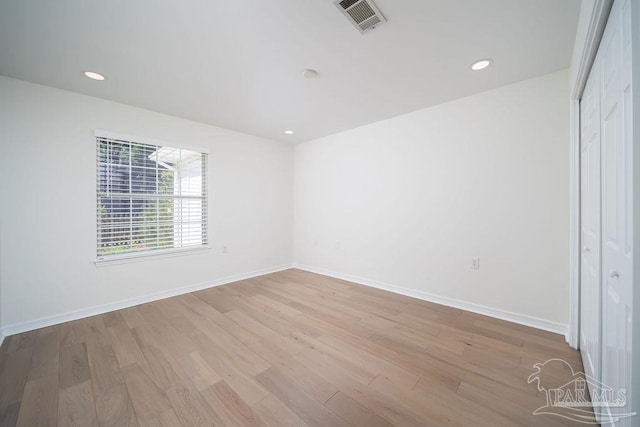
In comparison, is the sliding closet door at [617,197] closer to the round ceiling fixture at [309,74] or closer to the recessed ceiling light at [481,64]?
the recessed ceiling light at [481,64]

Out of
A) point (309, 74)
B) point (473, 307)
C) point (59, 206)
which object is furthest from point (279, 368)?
point (59, 206)

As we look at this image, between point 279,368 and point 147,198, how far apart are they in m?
2.84

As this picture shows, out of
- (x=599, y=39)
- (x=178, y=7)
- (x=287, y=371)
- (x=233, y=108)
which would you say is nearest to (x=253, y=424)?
(x=287, y=371)

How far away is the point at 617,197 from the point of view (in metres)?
1.05

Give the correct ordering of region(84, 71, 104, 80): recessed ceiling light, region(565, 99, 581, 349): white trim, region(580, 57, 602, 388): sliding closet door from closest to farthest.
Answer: region(580, 57, 602, 388): sliding closet door < region(565, 99, 581, 349): white trim < region(84, 71, 104, 80): recessed ceiling light

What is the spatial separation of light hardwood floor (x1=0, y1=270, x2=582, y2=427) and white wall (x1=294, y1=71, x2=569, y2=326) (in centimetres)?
46

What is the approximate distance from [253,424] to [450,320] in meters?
2.19

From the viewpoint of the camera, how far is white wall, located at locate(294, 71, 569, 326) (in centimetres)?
238

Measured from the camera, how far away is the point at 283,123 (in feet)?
12.3

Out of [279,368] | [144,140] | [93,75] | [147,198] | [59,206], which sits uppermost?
[93,75]

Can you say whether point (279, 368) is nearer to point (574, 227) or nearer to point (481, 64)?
point (574, 227)

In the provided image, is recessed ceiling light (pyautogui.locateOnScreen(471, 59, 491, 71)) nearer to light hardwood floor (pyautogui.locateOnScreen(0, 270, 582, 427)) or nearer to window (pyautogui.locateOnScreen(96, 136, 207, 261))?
light hardwood floor (pyautogui.locateOnScreen(0, 270, 582, 427))

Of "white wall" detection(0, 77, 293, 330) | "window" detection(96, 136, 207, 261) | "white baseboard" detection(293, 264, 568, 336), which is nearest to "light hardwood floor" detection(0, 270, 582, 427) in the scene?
"white baseboard" detection(293, 264, 568, 336)

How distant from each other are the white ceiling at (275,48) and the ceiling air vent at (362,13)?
5cm
